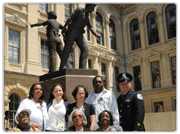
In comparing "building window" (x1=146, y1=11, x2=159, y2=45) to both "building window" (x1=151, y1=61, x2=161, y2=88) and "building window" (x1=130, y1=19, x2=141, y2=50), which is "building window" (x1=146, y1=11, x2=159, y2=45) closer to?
"building window" (x1=130, y1=19, x2=141, y2=50)

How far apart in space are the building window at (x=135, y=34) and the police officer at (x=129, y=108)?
2288 cm

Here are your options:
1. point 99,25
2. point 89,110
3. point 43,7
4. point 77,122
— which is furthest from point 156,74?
point 77,122

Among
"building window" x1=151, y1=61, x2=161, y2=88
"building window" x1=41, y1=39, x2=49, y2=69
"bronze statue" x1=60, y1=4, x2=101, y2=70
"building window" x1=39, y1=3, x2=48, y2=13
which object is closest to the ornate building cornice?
"building window" x1=41, y1=39, x2=49, y2=69

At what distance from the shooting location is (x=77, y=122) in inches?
126

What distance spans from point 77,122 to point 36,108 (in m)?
0.98

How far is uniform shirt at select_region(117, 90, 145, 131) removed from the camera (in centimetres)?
367

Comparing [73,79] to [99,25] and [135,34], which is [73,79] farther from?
[135,34]

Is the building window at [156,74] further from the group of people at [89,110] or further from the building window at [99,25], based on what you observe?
the group of people at [89,110]

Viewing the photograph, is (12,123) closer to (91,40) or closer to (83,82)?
(83,82)

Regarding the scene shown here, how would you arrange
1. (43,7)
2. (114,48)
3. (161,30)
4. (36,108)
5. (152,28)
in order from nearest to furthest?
(36,108) < (43,7) < (161,30) < (152,28) < (114,48)

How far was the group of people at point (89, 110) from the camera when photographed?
11.0 feet

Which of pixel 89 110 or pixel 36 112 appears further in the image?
pixel 36 112

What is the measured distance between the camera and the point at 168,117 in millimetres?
10672

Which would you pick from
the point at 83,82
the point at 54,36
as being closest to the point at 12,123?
the point at 54,36
